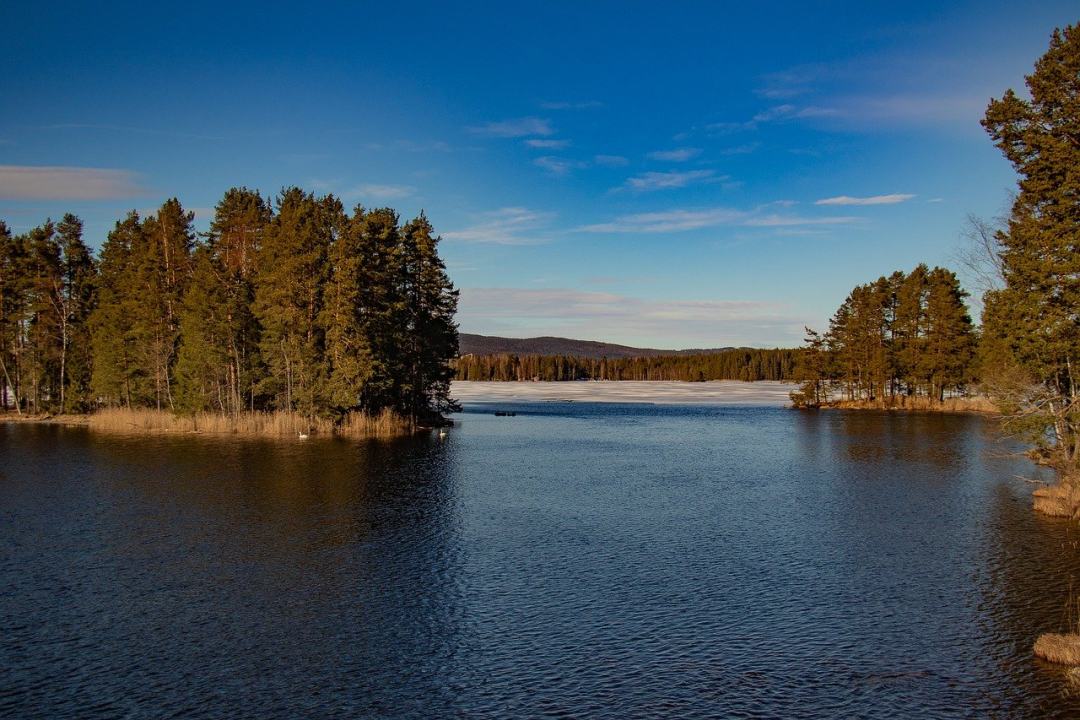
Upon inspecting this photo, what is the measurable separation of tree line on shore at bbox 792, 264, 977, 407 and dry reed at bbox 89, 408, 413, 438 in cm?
5797

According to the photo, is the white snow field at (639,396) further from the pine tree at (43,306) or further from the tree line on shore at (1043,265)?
the tree line on shore at (1043,265)

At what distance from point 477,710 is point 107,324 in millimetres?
64813

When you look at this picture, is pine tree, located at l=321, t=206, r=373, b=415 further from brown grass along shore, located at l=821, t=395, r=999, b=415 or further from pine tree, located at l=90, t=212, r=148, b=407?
brown grass along shore, located at l=821, t=395, r=999, b=415

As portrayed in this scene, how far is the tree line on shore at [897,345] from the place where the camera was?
86062mm

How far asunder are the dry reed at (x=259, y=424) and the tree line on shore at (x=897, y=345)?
5797cm

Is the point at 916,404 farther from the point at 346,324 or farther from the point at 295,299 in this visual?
the point at 295,299

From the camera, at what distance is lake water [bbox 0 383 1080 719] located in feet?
37.2

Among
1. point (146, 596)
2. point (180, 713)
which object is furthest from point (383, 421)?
point (180, 713)

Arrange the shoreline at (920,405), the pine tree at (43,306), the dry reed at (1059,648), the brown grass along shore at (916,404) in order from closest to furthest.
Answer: the dry reed at (1059,648) → the pine tree at (43,306) → the shoreline at (920,405) → the brown grass along shore at (916,404)

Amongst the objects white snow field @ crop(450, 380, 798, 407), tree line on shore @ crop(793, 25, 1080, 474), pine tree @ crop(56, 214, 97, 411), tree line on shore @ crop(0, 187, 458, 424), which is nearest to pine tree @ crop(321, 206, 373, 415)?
tree line on shore @ crop(0, 187, 458, 424)

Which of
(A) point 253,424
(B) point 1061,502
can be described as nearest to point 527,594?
(B) point 1061,502

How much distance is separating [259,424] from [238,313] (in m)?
9.21

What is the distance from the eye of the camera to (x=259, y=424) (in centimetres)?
5519

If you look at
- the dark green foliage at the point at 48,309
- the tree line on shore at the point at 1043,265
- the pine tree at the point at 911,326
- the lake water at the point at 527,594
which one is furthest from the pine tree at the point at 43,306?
the pine tree at the point at 911,326
